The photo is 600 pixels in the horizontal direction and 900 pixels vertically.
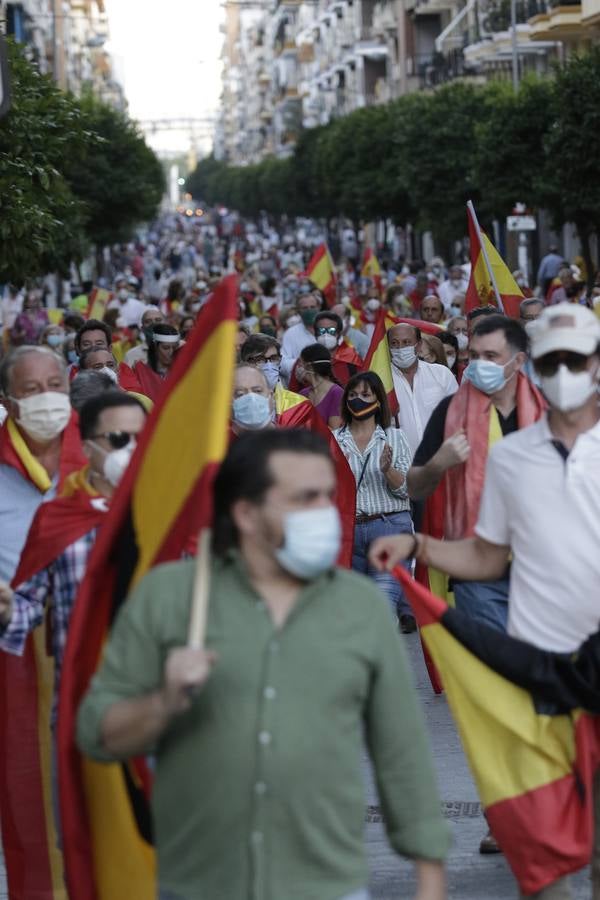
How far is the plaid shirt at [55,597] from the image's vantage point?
5168 mm

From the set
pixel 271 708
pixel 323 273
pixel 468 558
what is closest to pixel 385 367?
pixel 468 558

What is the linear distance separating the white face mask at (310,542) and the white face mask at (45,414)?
2.59 m


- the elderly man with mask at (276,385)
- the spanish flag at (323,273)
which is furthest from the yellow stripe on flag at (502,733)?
the spanish flag at (323,273)

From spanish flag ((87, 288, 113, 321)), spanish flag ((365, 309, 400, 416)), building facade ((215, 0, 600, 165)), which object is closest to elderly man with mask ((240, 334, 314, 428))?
spanish flag ((365, 309, 400, 416))

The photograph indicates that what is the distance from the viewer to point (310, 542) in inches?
142

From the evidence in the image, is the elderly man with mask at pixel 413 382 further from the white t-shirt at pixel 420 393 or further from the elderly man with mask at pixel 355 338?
the elderly man with mask at pixel 355 338

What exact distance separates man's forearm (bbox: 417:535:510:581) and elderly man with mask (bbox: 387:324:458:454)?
6.15m

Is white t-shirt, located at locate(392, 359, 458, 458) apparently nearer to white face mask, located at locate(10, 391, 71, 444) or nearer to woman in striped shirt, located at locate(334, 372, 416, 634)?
woman in striped shirt, located at locate(334, 372, 416, 634)

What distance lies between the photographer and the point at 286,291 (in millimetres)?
34000

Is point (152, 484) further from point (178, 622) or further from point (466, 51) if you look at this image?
point (466, 51)

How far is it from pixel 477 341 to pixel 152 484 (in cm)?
316

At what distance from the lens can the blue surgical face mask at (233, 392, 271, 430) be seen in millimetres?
8297

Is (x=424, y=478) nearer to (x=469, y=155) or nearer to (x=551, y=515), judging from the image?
(x=551, y=515)

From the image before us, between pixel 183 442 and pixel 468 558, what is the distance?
1641 mm
